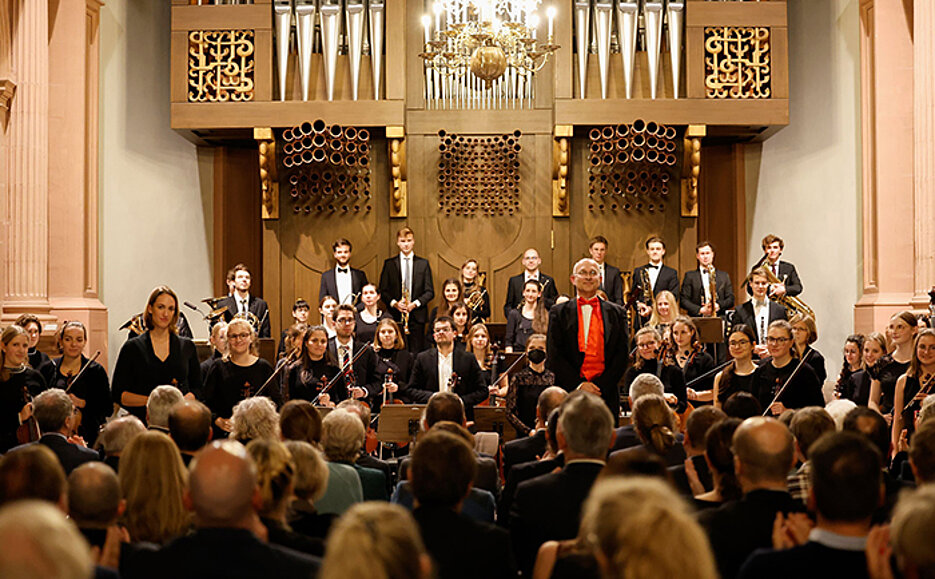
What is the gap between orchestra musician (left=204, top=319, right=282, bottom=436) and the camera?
5980mm

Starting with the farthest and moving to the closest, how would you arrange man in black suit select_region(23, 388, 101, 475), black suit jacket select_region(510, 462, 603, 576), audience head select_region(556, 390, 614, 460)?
man in black suit select_region(23, 388, 101, 475) < audience head select_region(556, 390, 614, 460) < black suit jacket select_region(510, 462, 603, 576)

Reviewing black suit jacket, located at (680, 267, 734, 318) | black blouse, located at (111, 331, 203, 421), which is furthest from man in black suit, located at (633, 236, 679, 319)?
black blouse, located at (111, 331, 203, 421)

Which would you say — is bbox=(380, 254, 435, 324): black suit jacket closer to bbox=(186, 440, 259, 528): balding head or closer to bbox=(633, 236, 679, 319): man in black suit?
bbox=(633, 236, 679, 319): man in black suit

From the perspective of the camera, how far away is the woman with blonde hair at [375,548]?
5.01 feet

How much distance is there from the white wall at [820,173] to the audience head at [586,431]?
23.8 ft

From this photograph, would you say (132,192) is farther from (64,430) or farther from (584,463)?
(584,463)

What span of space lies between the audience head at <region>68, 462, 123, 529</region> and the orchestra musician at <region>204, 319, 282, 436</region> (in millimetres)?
3387

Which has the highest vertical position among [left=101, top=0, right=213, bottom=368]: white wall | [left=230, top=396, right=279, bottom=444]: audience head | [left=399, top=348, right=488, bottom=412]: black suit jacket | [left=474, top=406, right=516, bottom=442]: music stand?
[left=101, top=0, right=213, bottom=368]: white wall

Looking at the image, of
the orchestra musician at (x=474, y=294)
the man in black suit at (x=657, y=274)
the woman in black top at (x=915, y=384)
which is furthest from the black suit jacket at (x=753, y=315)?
the woman in black top at (x=915, y=384)

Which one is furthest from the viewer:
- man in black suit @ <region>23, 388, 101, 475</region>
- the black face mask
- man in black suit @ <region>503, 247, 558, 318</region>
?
man in black suit @ <region>503, 247, 558, 318</region>

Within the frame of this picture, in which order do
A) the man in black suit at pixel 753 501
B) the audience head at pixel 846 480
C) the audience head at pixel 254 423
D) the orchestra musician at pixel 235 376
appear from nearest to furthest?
the audience head at pixel 846 480
the man in black suit at pixel 753 501
the audience head at pixel 254 423
the orchestra musician at pixel 235 376

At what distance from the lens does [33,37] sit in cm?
824

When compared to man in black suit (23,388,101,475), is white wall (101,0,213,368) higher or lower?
higher

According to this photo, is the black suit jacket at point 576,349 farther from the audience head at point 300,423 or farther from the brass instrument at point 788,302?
the brass instrument at point 788,302
